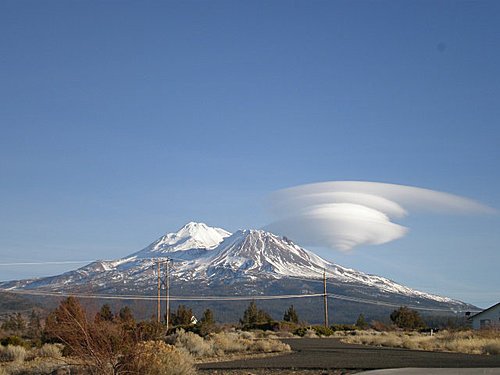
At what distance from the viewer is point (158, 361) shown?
52.5 feet

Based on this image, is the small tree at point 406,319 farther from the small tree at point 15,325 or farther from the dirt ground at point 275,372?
the dirt ground at point 275,372

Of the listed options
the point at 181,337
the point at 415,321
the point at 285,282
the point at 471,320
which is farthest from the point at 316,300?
the point at 181,337

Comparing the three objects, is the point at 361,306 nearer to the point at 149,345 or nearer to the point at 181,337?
the point at 181,337

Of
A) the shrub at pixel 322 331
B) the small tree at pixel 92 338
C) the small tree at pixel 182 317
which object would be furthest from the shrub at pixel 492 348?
the small tree at pixel 182 317

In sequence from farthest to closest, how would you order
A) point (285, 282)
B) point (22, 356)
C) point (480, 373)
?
point (285, 282)
point (22, 356)
point (480, 373)

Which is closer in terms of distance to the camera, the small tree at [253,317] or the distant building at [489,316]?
the distant building at [489,316]

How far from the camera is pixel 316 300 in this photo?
177625 mm

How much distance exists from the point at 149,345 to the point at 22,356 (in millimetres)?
17502

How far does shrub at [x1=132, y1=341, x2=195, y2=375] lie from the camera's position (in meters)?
15.6

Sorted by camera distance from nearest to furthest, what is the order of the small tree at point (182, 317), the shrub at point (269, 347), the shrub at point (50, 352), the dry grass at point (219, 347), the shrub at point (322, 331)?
the shrub at point (50, 352) < the dry grass at point (219, 347) < the shrub at point (269, 347) < the shrub at point (322, 331) < the small tree at point (182, 317)

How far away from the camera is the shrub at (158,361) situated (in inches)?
613

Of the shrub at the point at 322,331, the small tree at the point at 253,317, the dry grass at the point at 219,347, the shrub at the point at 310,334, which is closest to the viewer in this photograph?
the dry grass at the point at 219,347

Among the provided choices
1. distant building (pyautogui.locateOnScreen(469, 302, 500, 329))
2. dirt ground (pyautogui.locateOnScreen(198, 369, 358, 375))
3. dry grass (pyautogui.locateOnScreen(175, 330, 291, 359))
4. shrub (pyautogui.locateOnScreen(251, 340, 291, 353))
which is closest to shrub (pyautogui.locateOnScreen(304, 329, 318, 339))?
distant building (pyautogui.locateOnScreen(469, 302, 500, 329))

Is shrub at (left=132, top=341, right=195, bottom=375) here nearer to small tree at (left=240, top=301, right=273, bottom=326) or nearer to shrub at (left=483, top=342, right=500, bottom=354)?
shrub at (left=483, top=342, right=500, bottom=354)
